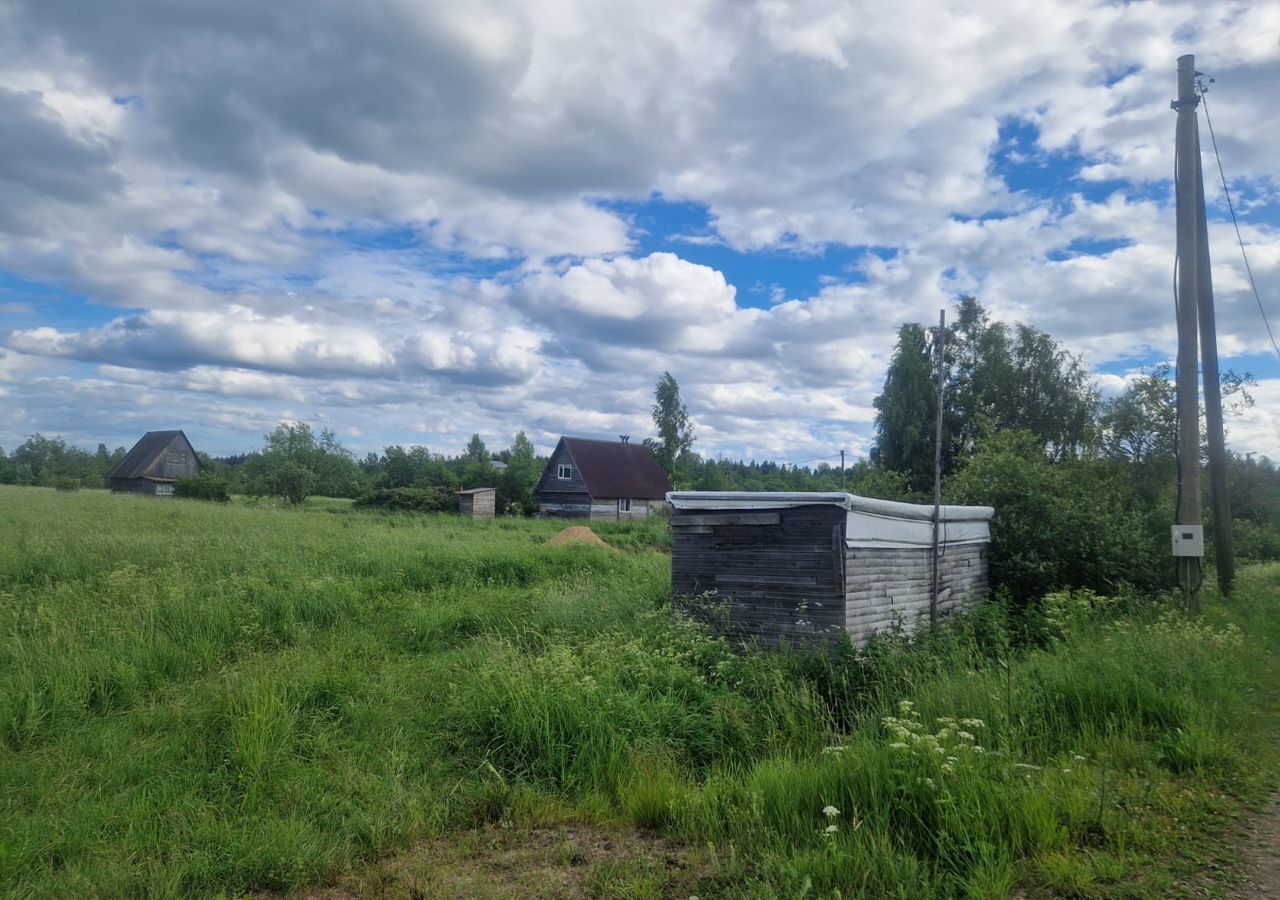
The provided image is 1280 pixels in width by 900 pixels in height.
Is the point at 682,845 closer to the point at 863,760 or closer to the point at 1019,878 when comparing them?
the point at 863,760

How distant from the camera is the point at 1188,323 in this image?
31.6ft

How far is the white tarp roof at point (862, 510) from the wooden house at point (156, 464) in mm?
57618

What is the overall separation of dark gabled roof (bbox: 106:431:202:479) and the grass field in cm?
5523

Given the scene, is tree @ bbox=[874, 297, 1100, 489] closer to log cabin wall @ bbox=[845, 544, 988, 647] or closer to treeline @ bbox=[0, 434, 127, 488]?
log cabin wall @ bbox=[845, 544, 988, 647]

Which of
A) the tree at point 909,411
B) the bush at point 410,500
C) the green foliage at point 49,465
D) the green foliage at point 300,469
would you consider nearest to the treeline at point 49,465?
the green foliage at point 49,465

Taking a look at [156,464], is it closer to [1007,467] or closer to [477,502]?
[477,502]

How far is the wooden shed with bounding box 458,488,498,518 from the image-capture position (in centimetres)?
4103

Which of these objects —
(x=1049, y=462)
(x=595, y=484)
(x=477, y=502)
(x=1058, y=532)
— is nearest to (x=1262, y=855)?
(x=1058, y=532)

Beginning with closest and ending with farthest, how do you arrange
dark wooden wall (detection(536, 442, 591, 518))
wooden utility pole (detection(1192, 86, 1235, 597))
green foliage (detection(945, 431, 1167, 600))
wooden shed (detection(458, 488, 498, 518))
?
1. wooden utility pole (detection(1192, 86, 1235, 597))
2. green foliage (detection(945, 431, 1167, 600))
3. dark wooden wall (detection(536, 442, 591, 518))
4. wooden shed (detection(458, 488, 498, 518))

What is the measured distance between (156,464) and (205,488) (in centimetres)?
1711

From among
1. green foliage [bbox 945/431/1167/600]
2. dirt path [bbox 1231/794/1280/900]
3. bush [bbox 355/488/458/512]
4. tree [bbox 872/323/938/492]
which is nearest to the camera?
dirt path [bbox 1231/794/1280/900]

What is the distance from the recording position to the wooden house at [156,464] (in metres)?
56.2

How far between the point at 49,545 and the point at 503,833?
13.6 meters

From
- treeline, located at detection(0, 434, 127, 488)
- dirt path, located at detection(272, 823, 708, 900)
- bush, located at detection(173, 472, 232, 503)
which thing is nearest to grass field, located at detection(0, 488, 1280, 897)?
dirt path, located at detection(272, 823, 708, 900)
